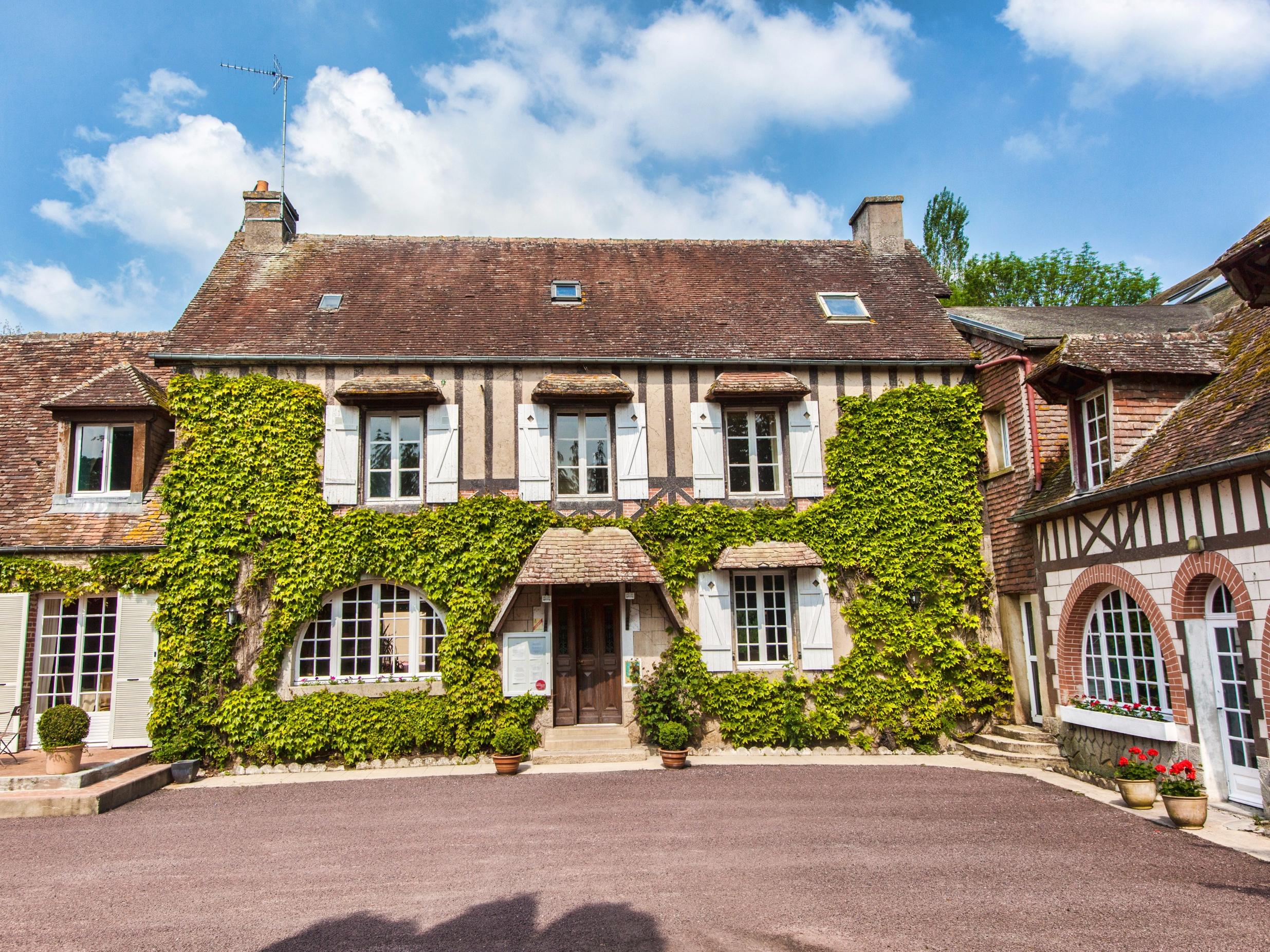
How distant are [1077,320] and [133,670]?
560 inches

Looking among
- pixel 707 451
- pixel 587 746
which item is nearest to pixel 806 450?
pixel 707 451

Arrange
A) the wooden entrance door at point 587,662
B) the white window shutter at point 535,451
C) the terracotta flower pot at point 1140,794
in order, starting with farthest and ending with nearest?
the white window shutter at point 535,451, the wooden entrance door at point 587,662, the terracotta flower pot at point 1140,794

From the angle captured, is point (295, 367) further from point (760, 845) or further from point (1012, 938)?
point (1012, 938)

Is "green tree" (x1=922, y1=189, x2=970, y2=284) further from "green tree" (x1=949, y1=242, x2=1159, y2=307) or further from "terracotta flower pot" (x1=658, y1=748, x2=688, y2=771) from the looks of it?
"terracotta flower pot" (x1=658, y1=748, x2=688, y2=771)

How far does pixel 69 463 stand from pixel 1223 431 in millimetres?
14095

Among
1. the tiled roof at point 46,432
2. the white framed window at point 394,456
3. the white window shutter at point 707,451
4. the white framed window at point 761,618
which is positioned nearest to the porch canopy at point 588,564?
the white framed window at point 761,618

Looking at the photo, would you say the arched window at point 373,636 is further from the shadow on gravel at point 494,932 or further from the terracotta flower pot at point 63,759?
the shadow on gravel at point 494,932

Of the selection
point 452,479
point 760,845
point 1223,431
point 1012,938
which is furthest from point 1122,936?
point 452,479

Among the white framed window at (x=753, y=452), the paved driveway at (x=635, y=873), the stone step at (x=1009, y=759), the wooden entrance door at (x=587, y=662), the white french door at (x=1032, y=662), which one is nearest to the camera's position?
the paved driveway at (x=635, y=873)

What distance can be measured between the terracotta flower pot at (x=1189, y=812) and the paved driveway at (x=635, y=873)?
0.15 meters

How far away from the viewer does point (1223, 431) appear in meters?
8.13

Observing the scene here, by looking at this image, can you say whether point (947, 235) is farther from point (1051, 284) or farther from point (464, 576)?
point (464, 576)

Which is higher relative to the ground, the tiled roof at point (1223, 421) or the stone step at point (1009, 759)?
the tiled roof at point (1223, 421)

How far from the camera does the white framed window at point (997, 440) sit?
469 inches
